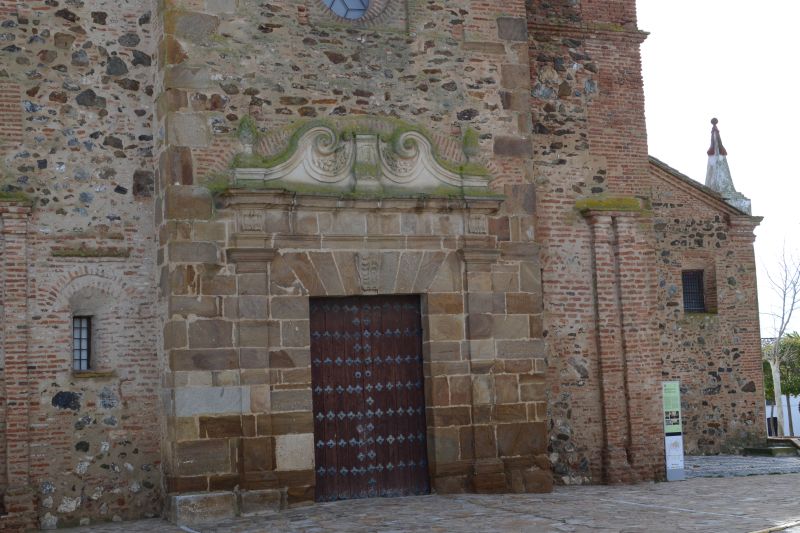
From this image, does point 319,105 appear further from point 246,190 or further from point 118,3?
point 118,3

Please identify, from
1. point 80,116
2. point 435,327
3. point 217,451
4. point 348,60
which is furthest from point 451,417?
point 80,116

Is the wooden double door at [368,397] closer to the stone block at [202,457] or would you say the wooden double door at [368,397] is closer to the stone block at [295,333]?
the stone block at [295,333]

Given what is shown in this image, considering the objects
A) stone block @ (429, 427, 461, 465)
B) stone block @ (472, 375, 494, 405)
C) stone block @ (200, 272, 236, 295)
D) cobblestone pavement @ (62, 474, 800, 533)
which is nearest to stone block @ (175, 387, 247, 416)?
stone block @ (200, 272, 236, 295)

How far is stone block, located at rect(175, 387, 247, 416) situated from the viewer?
10.6 metres

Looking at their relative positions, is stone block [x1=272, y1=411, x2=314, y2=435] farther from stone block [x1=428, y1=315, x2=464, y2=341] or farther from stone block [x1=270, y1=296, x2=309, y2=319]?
stone block [x1=428, y1=315, x2=464, y2=341]

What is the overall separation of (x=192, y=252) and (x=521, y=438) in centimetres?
435

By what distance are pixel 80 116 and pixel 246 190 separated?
214 cm

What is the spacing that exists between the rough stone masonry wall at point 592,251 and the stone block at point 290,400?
3623mm

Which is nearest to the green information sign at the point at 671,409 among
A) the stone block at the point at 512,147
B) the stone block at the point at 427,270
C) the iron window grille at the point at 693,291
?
the stone block at the point at 512,147

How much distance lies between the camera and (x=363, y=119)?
38.4 ft

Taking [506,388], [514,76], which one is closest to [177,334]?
[506,388]

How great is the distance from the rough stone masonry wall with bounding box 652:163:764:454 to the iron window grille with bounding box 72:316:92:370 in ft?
36.9

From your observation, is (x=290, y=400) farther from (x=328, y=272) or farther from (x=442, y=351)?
(x=442, y=351)

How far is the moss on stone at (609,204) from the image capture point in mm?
13375
